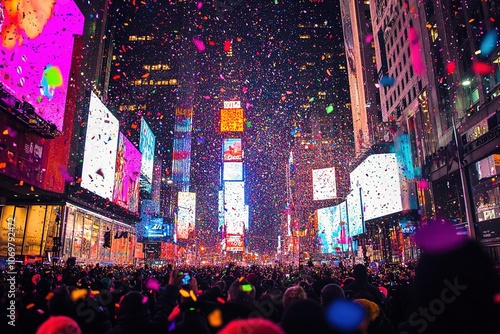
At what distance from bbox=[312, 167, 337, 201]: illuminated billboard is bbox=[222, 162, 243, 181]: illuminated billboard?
1148 inches

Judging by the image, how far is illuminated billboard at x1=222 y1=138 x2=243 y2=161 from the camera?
116938mm

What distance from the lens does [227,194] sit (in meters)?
115

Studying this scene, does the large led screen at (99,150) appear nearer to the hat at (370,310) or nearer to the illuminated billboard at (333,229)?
the hat at (370,310)

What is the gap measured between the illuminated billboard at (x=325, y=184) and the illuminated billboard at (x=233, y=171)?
29.1m

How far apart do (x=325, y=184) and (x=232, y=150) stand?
1380 inches

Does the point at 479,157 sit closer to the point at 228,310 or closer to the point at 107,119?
the point at 228,310

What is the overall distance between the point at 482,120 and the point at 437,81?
11.1 m

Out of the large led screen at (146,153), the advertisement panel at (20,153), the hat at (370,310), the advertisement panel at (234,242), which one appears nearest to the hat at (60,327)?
the hat at (370,310)

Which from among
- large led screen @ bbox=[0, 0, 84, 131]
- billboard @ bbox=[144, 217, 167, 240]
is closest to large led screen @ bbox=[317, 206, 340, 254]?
billboard @ bbox=[144, 217, 167, 240]

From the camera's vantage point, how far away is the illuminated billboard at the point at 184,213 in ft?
329

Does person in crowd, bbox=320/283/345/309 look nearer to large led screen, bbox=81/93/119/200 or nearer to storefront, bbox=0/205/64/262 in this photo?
storefront, bbox=0/205/64/262

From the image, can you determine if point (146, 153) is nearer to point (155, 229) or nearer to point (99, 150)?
point (155, 229)

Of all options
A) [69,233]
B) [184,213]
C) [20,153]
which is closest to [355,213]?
[69,233]

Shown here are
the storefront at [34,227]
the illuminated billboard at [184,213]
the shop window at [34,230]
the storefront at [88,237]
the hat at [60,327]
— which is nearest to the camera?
the hat at [60,327]
